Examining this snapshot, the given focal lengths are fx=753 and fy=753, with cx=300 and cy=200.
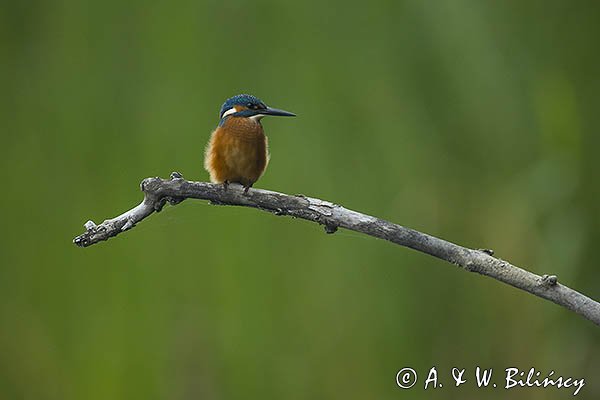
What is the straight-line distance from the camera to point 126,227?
0.69 m

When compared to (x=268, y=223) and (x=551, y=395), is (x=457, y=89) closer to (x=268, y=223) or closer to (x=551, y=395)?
(x=268, y=223)

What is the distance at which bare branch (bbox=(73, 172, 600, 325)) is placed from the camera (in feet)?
2.28

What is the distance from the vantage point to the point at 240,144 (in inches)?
38.4

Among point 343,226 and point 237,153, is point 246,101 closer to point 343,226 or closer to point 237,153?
point 237,153

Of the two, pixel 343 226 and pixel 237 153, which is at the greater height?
pixel 237 153

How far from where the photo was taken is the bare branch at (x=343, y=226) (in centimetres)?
69

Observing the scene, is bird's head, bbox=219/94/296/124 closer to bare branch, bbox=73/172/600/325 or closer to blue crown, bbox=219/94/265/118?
blue crown, bbox=219/94/265/118

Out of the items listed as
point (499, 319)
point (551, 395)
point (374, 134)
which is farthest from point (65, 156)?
point (551, 395)

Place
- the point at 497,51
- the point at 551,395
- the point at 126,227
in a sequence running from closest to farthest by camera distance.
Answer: the point at 126,227, the point at 551,395, the point at 497,51

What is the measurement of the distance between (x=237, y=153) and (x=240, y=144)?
0.02 m

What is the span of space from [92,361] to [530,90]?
3.50 feet

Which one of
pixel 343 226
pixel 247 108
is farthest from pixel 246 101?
pixel 343 226

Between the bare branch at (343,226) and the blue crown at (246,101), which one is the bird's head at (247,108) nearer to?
the blue crown at (246,101)

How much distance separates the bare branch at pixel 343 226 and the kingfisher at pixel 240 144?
189mm
